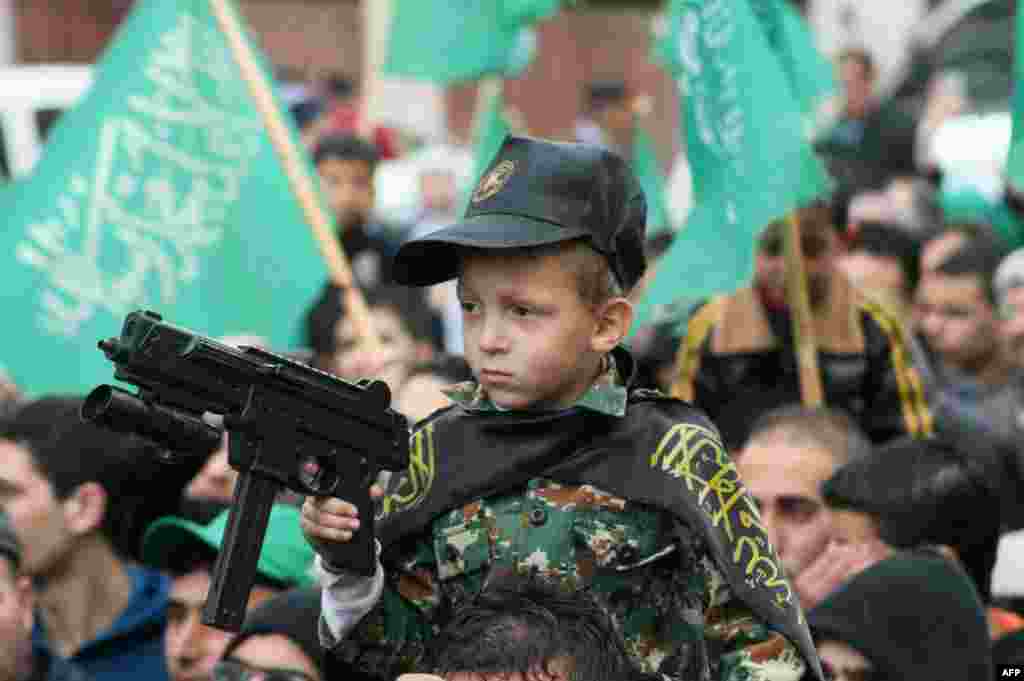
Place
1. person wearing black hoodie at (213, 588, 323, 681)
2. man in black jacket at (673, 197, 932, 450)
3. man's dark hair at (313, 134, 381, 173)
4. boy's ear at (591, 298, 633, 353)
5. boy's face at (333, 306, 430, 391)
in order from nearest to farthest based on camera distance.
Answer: boy's ear at (591, 298, 633, 353), person wearing black hoodie at (213, 588, 323, 681), man in black jacket at (673, 197, 932, 450), boy's face at (333, 306, 430, 391), man's dark hair at (313, 134, 381, 173)

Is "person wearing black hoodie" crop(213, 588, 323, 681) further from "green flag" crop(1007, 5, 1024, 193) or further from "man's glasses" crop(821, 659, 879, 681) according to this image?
"green flag" crop(1007, 5, 1024, 193)

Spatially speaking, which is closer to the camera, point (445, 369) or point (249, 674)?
point (249, 674)

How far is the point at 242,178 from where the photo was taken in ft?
27.6

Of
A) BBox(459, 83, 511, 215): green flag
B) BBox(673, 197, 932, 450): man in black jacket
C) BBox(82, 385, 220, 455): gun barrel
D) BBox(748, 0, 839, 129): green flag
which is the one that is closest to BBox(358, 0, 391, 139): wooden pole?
BBox(748, 0, 839, 129): green flag

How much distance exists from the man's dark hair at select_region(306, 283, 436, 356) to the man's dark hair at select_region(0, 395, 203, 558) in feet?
7.34

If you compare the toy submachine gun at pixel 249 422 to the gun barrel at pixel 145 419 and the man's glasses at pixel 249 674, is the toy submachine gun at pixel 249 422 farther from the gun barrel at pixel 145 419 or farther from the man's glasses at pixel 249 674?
the man's glasses at pixel 249 674

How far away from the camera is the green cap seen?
5.89 meters

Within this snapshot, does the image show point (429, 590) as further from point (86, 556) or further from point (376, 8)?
point (376, 8)

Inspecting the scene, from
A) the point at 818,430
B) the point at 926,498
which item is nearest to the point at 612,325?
the point at 926,498

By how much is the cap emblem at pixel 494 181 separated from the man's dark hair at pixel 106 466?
8.04 feet

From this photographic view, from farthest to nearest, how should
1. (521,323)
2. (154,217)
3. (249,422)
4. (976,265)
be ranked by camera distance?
(976,265), (154,217), (521,323), (249,422)

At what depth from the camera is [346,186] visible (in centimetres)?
1073

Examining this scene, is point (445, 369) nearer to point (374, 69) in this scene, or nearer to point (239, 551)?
point (239, 551)

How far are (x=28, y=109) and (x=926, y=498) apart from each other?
8.20m
